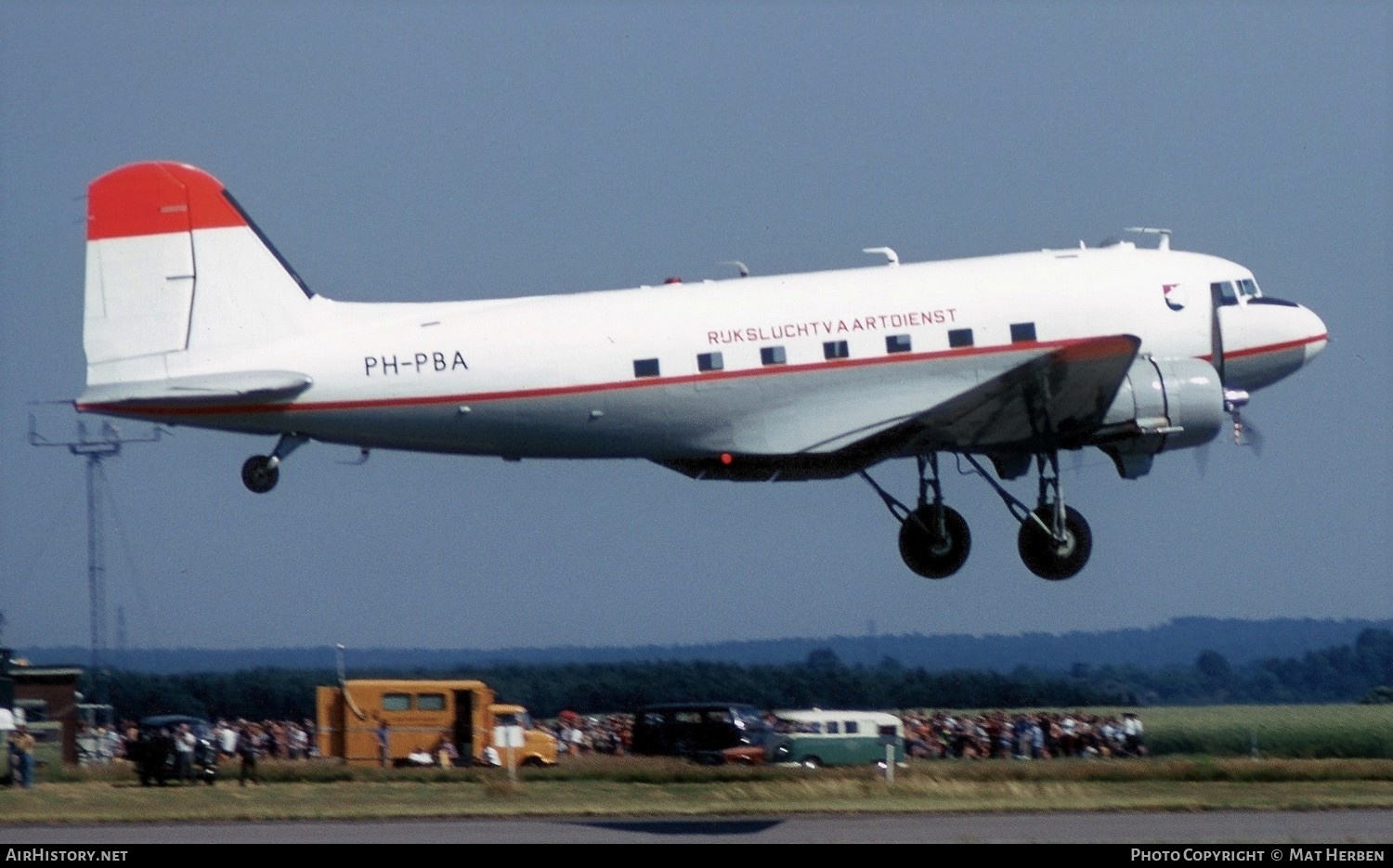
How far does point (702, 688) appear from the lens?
128 feet

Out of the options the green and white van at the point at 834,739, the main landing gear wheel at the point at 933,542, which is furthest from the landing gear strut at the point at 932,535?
the green and white van at the point at 834,739

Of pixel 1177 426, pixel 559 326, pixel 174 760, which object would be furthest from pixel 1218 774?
pixel 174 760

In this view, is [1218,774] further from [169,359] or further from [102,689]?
[102,689]

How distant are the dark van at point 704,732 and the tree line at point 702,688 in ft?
23.9

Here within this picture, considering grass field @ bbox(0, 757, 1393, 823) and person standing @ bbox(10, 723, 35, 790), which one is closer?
grass field @ bbox(0, 757, 1393, 823)

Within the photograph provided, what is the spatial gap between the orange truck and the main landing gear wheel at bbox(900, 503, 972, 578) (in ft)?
29.9

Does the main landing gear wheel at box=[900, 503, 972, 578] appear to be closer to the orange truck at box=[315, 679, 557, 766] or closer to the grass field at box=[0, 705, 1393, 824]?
the grass field at box=[0, 705, 1393, 824]

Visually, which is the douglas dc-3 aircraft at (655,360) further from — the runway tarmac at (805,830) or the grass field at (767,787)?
the runway tarmac at (805,830)

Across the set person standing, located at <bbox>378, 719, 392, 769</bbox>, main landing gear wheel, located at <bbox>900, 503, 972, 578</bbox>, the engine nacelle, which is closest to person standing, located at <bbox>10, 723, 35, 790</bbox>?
person standing, located at <bbox>378, 719, 392, 769</bbox>

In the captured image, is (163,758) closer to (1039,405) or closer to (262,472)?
(262,472)

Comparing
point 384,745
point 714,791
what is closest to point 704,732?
point 384,745

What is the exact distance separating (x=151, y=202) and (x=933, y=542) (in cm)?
974

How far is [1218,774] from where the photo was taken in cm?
2627

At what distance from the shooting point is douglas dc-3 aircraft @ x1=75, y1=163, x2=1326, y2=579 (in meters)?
21.6
